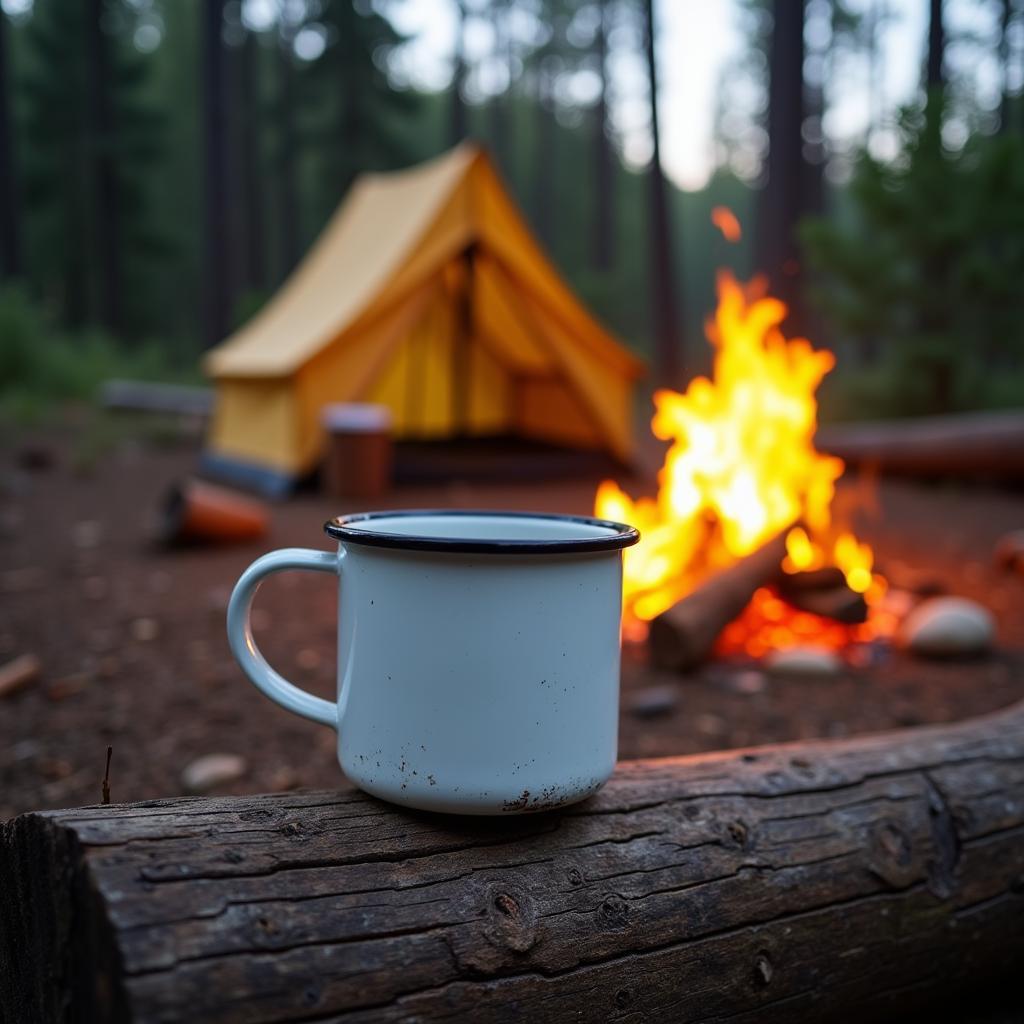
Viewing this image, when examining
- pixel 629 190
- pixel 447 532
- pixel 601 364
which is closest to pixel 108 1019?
pixel 447 532

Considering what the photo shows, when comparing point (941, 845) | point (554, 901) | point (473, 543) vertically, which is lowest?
point (941, 845)

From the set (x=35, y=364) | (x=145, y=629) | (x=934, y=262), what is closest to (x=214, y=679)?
(x=145, y=629)

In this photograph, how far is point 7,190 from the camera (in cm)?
1455

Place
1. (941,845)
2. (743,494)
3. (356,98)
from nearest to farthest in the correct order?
(941,845) → (743,494) → (356,98)

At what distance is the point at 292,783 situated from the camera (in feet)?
8.00

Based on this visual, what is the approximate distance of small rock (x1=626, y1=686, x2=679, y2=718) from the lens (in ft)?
10.00

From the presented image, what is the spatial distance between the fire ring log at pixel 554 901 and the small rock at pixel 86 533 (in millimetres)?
4692

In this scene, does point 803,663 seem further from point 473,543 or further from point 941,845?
point 473,543

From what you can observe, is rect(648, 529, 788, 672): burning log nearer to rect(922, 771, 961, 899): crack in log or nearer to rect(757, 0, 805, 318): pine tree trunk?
rect(922, 771, 961, 899): crack in log

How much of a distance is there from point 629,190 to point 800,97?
104ft

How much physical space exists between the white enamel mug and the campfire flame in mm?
2737

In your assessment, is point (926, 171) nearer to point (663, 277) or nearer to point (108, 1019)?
point (663, 277)

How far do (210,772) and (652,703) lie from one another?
1321 mm

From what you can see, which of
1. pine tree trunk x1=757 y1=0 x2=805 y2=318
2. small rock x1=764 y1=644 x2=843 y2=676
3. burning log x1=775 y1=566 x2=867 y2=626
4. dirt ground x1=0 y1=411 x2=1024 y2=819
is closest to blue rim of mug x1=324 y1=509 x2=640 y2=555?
dirt ground x1=0 y1=411 x2=1024 y2=819
